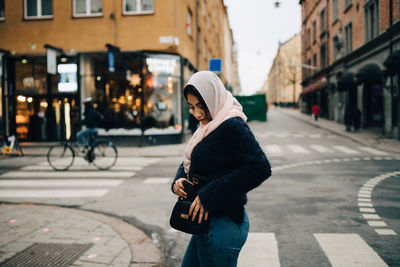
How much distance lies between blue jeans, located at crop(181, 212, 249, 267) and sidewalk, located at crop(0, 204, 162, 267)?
6.93 ft

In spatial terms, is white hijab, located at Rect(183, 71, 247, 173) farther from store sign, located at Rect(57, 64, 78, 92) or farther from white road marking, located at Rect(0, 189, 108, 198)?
store sign, located at Rect(57, 64, 78, 92)

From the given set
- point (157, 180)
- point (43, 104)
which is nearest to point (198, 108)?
point (157, 180)

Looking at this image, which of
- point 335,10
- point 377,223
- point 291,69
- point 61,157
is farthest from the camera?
point 291,69

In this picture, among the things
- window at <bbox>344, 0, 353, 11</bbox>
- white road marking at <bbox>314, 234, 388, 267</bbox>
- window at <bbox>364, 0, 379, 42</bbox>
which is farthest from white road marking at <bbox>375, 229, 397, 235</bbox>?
window at <bbox>344, 0, 353, 11</bbox>

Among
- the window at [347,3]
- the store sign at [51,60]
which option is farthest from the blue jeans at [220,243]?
the window at [347,3]

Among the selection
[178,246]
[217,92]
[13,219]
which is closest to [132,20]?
[13,219]

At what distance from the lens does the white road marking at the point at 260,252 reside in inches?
165

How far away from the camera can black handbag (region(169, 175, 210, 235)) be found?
2.18 meters

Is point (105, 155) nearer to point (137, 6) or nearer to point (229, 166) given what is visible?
point (137, 6)

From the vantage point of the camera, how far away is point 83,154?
11.7 metres

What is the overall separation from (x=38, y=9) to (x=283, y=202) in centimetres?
1735

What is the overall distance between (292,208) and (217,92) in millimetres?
4826

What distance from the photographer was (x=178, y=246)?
16.1ft

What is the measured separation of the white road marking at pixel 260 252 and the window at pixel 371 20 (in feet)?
72.0
